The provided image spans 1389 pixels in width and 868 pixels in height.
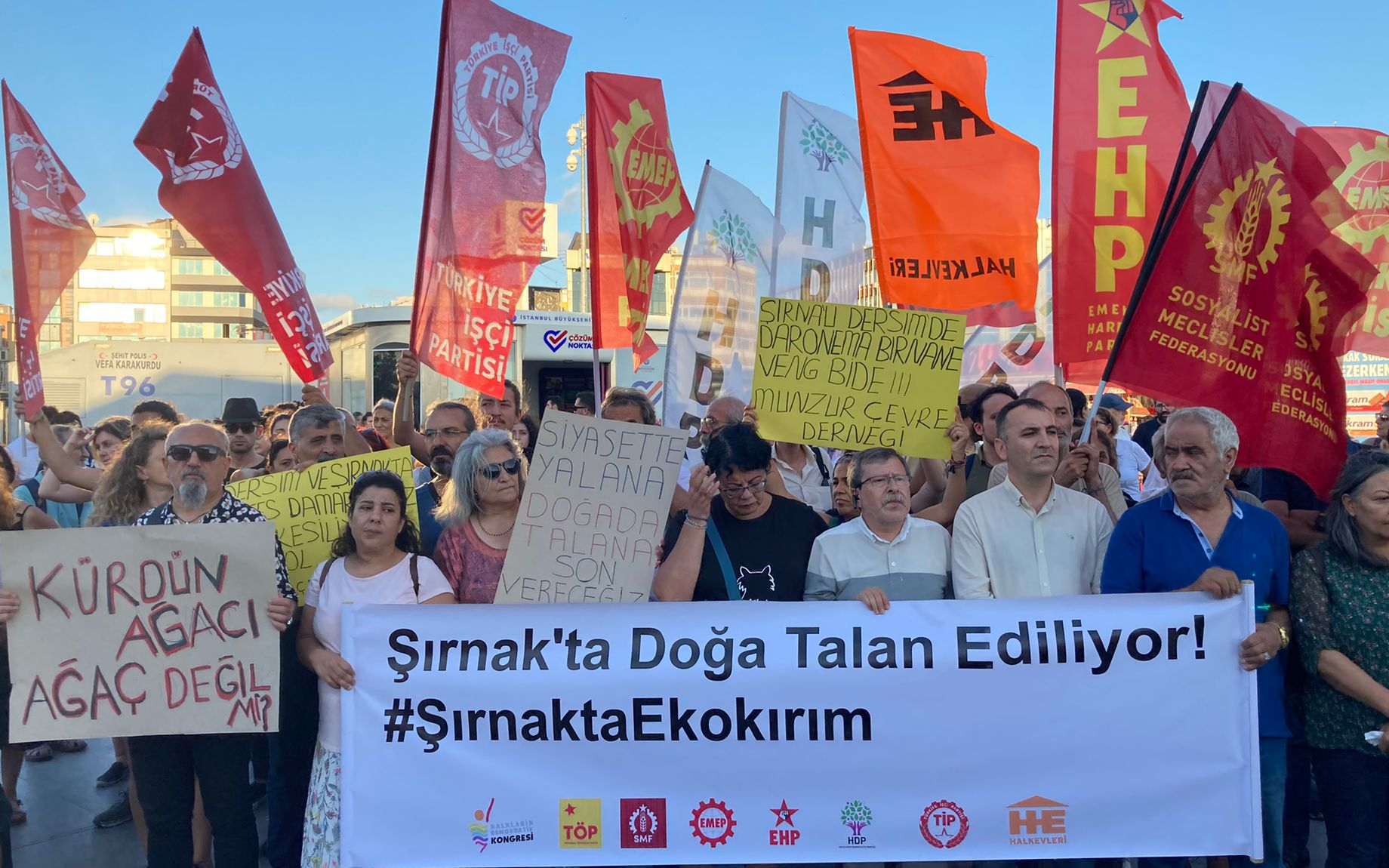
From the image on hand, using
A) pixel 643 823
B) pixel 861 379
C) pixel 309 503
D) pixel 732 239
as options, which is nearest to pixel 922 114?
pixel 732 239

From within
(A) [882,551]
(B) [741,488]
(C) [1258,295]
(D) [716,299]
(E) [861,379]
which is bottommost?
(A) [882,551]

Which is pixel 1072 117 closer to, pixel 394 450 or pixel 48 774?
pixel 394 450

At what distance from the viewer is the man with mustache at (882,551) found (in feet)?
12.4

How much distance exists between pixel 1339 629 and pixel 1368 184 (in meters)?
3.25

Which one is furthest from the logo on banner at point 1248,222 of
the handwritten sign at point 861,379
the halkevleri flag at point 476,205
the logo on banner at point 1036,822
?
the halkevleri flag at point 476,205

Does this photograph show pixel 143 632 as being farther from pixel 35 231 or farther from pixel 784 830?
pixel 35 231

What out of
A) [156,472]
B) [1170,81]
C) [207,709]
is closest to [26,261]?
[156,472]

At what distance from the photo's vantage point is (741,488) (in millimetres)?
3820

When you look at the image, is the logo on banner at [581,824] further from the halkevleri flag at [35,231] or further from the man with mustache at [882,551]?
the halkevleri flag at [35,231]

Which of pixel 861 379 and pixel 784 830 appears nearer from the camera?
pixel 784 830

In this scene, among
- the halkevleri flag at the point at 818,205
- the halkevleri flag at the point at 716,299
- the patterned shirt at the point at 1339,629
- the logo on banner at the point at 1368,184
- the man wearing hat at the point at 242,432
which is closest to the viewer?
the patterned shirt at the point at 1339,629

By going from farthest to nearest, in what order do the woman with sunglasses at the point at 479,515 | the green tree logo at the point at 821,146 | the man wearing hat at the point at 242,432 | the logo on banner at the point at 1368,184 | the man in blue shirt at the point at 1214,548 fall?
1. the green tree logo at the point at 821,146
2. the man wearing hat at the point at 242,432
3. the logo on banner at the point at 1368,184
4. the woman with sunglasses at the point at 479,515
5. the man in blue shirt at the point at 1214,548

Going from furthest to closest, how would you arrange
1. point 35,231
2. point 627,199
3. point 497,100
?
point 627,199 → point 497,100 → point 35,231

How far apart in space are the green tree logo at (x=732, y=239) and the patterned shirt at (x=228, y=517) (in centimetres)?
453
